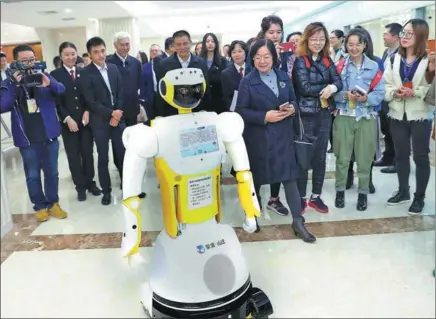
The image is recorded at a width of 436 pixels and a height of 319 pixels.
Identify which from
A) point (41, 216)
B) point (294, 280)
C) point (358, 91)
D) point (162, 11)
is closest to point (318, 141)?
point (358, 91)

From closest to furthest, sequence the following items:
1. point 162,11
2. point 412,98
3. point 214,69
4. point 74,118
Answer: point 412,98 < point 74,118 < point 214,69 < point 162,11

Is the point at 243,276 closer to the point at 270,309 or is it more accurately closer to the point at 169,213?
the point at 270,309

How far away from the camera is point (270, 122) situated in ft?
7.75

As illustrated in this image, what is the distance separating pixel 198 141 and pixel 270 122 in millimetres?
907

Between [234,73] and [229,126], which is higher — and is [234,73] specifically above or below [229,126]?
above

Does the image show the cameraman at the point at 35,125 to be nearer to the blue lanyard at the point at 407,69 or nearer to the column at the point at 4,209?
the column at the point at 4,209

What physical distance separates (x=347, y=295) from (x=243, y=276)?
528 millimetres

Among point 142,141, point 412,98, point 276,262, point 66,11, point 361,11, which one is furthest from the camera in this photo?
point 66,11

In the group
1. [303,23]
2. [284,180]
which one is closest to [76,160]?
[284,180]

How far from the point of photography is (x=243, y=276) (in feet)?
5.47

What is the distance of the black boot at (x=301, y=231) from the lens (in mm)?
2430

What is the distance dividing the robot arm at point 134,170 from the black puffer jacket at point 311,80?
1364 millimetres

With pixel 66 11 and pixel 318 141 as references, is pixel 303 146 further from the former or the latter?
pixel 66 11

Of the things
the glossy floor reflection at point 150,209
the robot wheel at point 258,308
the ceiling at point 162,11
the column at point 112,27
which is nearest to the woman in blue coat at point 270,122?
the glossy floor reflection at point 150,209
